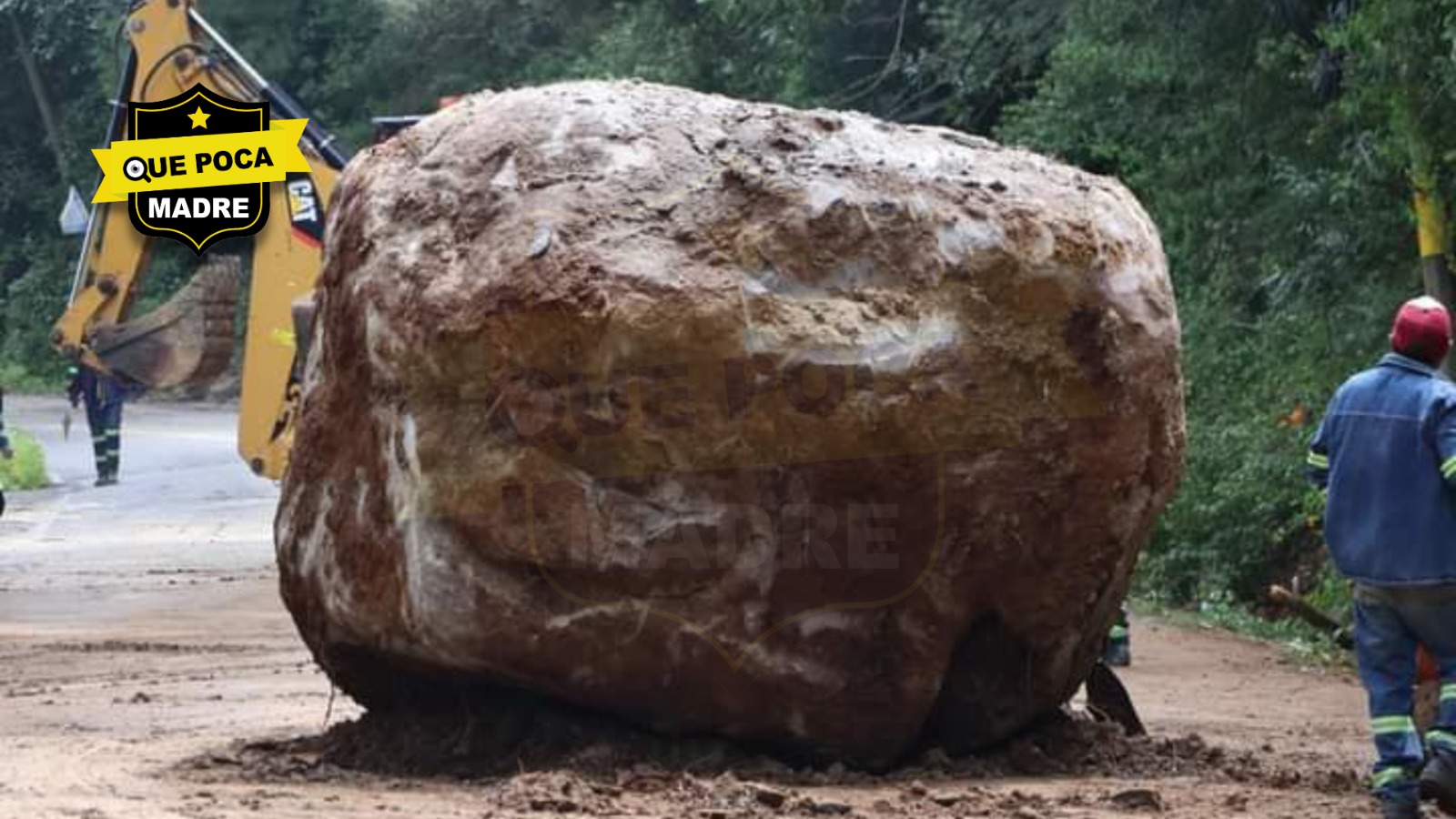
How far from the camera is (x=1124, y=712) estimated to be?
10992 mm

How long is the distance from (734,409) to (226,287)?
14.9 metres

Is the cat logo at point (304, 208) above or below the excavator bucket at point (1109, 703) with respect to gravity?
above

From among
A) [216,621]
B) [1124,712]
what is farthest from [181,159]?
[1124,712]

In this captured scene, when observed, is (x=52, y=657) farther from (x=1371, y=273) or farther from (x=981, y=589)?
(x=1371, y=273)

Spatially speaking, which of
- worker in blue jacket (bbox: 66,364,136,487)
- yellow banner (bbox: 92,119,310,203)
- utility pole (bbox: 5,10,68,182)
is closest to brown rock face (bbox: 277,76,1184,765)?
yellow banner (bbox: 92,119,310,203)

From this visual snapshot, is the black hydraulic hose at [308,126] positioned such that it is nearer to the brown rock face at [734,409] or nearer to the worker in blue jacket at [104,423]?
the worker in blue jacket at [104,423]

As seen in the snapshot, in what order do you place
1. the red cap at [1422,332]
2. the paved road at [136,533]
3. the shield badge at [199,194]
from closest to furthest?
the red cap at [1422,332]
the paved road at [136,533]
the shield badge at [199,194]

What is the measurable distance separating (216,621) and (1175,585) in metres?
7.04

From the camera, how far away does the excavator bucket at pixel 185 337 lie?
914 inches

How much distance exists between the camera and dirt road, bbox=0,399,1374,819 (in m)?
8.91

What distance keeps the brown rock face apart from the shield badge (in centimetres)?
1299

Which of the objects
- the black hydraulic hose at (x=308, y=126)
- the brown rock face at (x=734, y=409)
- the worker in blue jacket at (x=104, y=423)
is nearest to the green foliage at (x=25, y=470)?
the worker in blue jacket at (x=104, y=423)

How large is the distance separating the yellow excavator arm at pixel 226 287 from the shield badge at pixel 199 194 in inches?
6.7

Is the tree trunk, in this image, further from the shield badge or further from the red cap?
the shield badge
